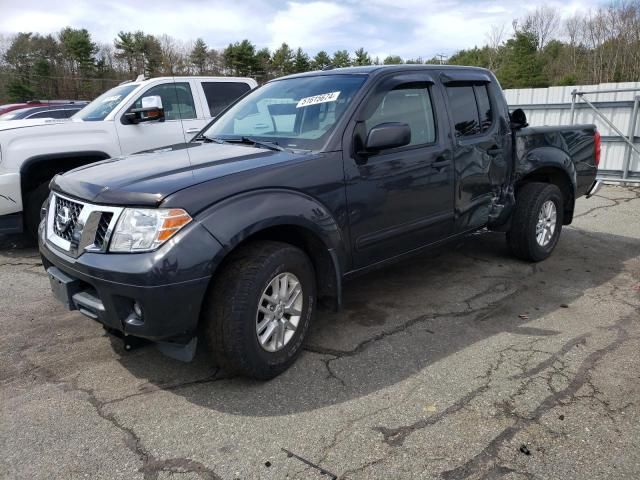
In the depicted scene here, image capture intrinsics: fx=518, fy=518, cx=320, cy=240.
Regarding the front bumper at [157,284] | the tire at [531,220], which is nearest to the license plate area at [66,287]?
the front bumper at [157,284]

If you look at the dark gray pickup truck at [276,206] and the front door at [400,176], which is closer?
the dark gray pickup truck at [276,206]

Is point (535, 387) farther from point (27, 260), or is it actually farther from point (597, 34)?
point (597, 34)

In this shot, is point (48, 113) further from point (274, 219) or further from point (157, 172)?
point (274, 219)

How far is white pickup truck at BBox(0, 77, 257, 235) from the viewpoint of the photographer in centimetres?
544

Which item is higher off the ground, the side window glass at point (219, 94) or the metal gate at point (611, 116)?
the side window glass at point (219, 94)

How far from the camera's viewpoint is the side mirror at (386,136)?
326 centimetres

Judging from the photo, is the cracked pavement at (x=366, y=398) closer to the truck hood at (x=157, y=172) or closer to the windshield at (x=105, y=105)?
the truck hood at (x=157, y=172)

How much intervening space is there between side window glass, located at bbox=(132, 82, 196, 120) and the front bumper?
4.43 meters

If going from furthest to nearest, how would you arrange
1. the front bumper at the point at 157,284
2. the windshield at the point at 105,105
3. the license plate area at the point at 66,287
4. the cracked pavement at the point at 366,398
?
the windshield at the point at 105,105, the license plate area at the point at 66,287, the front bumper at the point at 157,284, the cracked pavement at the point at 366,398

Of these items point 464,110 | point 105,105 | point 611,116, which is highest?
point 105,105

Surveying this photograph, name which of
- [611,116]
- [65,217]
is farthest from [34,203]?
[611,116]

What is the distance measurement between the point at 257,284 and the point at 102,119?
14.5 ft

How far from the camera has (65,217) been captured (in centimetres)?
305

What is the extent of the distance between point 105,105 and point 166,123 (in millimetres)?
773
